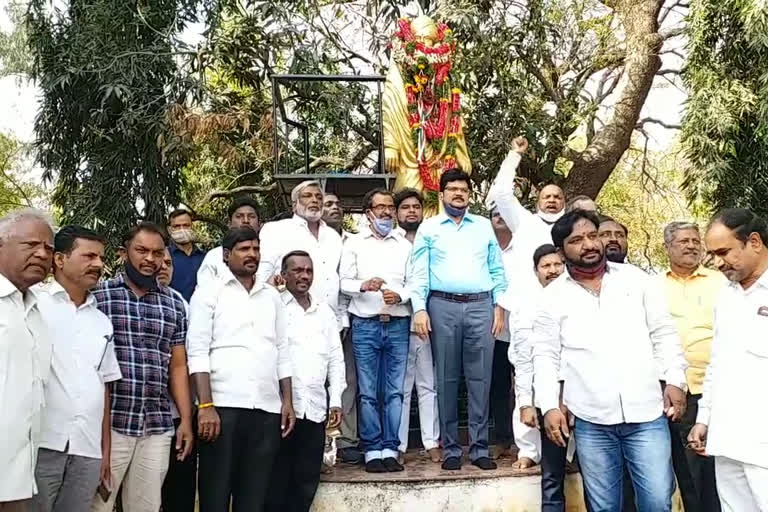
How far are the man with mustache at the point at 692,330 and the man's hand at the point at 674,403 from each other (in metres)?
0.83

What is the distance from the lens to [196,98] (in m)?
8.67

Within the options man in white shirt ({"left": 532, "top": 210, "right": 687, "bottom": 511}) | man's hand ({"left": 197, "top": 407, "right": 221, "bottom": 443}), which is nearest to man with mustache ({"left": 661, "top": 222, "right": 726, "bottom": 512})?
man in white shirt ({"left": 532, "top": 210, "right": 687, "bottom": 511})

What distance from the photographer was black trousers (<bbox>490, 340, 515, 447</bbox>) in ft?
16.5

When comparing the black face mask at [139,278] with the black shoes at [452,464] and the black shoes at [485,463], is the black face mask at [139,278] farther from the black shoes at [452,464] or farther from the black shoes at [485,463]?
the black shoes at [485,463]

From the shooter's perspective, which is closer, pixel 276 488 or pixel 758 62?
pixel 276 488

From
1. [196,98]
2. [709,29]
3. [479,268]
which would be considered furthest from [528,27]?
[479,268]

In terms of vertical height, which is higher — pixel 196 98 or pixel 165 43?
pixel 165 43

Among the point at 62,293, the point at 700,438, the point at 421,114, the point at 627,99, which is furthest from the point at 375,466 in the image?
the point at 627,99

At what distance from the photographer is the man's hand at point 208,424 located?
3602mm

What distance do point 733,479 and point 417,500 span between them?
185 centimetres

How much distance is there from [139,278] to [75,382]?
23.2 inches

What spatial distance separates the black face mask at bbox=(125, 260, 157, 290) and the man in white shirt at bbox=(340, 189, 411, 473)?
1.41 m

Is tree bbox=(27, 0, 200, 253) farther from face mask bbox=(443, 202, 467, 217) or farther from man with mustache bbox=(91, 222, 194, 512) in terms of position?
man with mustache bbox=(91, 222, 194, 512)

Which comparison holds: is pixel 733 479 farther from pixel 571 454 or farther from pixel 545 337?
pixel 571 454
